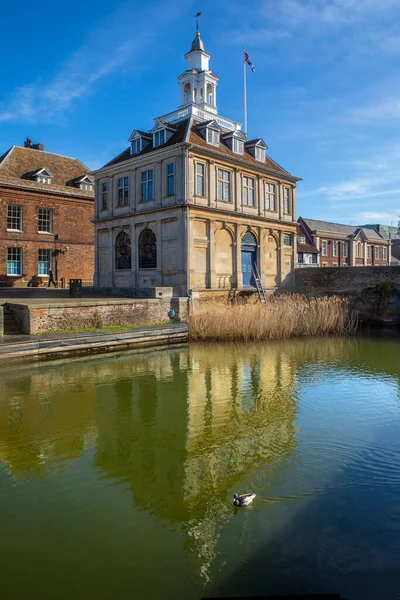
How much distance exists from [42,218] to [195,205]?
551 inches

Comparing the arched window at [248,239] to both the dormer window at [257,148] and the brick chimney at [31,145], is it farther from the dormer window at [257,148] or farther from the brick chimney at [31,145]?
the brick chimney at [31,145]

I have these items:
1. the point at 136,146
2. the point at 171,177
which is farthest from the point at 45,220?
the point at 171,177

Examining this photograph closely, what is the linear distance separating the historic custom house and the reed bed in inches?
152

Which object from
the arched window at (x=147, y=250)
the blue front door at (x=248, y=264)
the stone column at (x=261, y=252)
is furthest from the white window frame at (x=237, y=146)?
the arched window at (x=147, y=250)

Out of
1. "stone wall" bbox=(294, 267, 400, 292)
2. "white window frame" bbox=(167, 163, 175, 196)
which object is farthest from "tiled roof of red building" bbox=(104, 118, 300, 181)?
"stone wall" bbox=(294, 267, 400, 292)

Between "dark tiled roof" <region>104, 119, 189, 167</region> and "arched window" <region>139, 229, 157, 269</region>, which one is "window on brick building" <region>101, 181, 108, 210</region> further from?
"arched window" <region>139, 229, 157, 269</region>

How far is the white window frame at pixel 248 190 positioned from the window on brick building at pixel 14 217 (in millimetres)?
15132

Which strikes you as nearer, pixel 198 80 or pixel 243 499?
pixel 243 499

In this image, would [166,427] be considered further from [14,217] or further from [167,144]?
[14,217]

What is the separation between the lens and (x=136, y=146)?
2522 centimetres

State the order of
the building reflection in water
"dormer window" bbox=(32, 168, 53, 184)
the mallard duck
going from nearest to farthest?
1. the mallard duck
2. the building reflection in water
3. "dormer window" bbox=(32, 168, 53, 184)

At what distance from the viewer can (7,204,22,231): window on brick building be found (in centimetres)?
2956

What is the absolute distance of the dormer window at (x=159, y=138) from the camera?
77.4 feet

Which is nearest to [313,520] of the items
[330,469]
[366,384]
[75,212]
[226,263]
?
[330,469]
